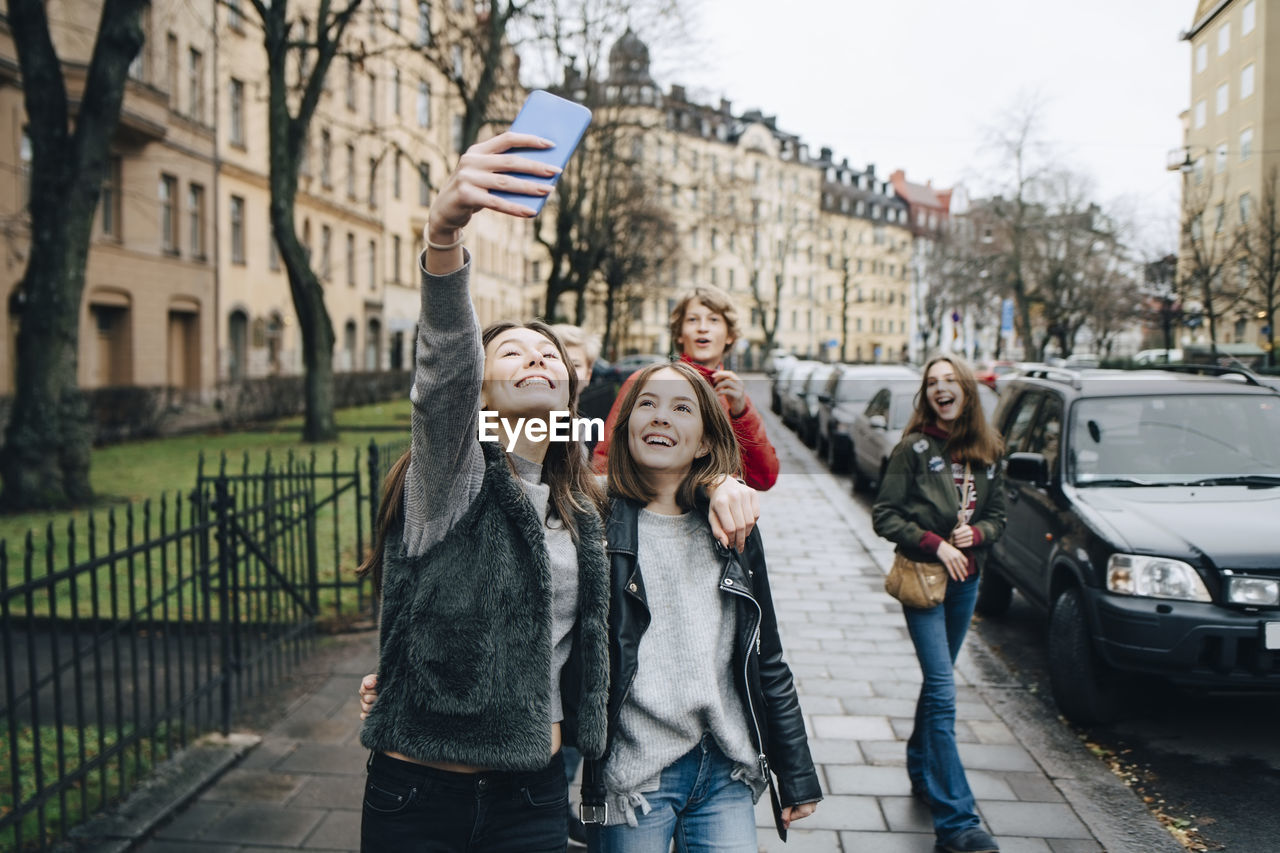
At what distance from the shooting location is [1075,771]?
493 centimetres

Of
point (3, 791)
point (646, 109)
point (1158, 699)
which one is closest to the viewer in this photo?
point (3, 791)

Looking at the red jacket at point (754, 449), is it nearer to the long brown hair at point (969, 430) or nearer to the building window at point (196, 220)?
the long brown hair at point (969, 430)

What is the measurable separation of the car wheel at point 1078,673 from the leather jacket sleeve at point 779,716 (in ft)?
11.4

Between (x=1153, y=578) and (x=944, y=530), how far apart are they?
1532 mm

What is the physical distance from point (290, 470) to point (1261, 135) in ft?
34.8

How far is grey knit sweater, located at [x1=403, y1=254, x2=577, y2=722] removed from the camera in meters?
2.06

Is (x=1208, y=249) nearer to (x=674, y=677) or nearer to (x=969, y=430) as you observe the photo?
(x=969, y=430)

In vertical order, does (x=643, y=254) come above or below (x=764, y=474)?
above

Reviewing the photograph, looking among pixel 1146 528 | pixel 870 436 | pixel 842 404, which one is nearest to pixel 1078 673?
pixel 1146 528

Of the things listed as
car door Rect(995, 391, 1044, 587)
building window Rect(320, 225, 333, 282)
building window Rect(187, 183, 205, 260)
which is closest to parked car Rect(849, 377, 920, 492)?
car door Rect(995, 391, 1044, 587)

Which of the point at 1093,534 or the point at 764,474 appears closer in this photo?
the point at 764,474

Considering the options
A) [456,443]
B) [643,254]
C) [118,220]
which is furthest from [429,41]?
[643,254]

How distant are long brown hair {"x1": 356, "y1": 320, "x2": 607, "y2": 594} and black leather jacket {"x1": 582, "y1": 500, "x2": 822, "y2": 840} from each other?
9cm

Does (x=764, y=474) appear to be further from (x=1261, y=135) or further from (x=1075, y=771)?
(x=1261, y=135)
